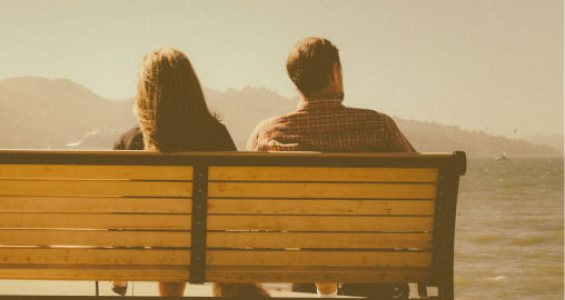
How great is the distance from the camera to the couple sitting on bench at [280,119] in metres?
3.29

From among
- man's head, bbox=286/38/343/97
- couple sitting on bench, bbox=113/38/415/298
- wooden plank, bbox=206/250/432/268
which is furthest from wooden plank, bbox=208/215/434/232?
man's head, bbox=286/38/343/97

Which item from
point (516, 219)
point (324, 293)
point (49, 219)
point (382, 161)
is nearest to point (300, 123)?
point (382, 161)

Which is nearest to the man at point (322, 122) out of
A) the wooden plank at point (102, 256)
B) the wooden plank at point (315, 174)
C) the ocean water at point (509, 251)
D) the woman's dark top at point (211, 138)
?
the woman's dark top at point (211, 138)

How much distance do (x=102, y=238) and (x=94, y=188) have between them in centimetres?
23

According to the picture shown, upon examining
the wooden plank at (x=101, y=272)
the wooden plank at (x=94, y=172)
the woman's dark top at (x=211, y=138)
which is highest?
the woman's dark top at (x=211, y=138)

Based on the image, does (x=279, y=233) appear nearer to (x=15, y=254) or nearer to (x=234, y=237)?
(x=234, y=237)

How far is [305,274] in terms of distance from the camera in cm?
316

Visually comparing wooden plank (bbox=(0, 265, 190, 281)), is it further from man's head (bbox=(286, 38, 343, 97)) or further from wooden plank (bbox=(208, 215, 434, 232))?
man's head (bbox=(286, 38, 343, 97))

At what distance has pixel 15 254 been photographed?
3.16 meters

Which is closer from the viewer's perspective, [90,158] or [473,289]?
[90,158]

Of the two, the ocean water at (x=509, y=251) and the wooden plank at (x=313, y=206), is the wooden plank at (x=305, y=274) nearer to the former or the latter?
the wooden plank at (x=313, y=206)

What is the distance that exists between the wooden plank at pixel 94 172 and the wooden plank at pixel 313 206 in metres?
0.20

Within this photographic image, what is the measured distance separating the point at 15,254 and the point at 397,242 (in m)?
1.71

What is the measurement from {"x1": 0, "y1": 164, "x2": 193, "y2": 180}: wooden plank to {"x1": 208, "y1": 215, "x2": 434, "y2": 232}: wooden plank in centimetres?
25
